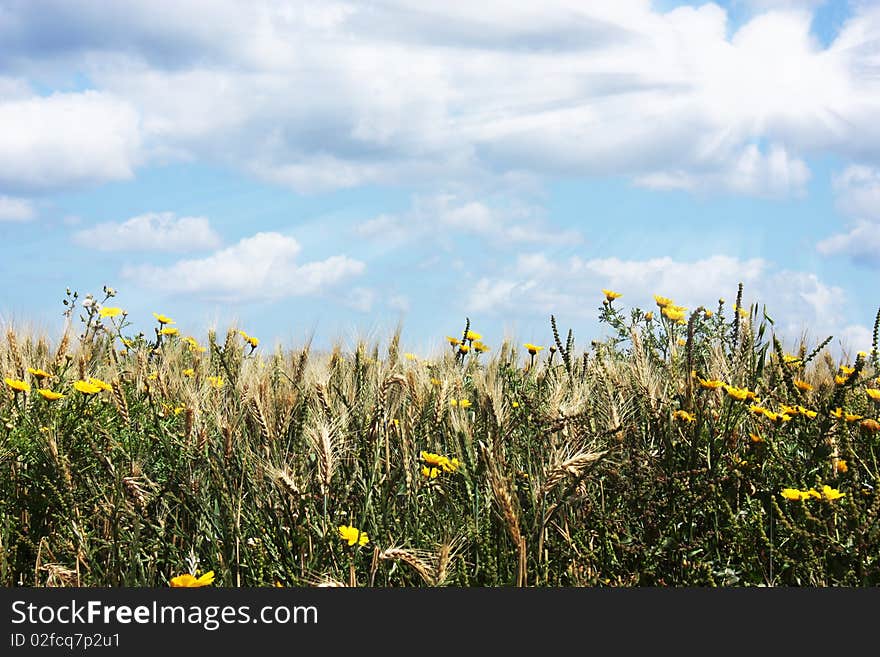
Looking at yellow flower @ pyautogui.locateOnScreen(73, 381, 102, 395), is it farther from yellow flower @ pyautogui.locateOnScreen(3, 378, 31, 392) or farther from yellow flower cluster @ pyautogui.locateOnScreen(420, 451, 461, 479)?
yellow flower cluster @ pyautogui.locateOnScreen(420, 451, 461, 479)

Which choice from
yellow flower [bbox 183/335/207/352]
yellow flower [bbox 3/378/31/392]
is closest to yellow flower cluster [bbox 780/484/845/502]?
yellow flower [bbox 3/378/31/392]

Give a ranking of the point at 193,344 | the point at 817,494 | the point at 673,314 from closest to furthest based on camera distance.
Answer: the point at 817,494 < the point at 673,314 < the point at 193,344

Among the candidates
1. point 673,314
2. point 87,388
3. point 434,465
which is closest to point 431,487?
point 434,465

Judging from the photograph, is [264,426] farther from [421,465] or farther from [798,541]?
[798,541]

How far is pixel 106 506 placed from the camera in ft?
9.57

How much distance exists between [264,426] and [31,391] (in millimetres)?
1534

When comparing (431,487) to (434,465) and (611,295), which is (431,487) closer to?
(434,465)

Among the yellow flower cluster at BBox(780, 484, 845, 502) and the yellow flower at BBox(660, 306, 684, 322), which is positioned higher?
the yellow flower at BBox(660, 306, 684, 322)

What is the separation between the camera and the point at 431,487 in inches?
120

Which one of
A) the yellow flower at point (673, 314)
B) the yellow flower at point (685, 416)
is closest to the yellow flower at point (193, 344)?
the yellow flower at point (673, 314)

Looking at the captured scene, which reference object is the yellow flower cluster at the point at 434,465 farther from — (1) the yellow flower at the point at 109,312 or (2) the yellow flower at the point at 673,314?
(1) the yellow flower at the point at 109,312

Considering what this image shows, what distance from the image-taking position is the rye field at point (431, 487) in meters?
2.69

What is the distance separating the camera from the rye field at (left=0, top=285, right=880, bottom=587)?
8.82 feet

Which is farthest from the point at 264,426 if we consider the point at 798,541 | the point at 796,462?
the point at 796,462
